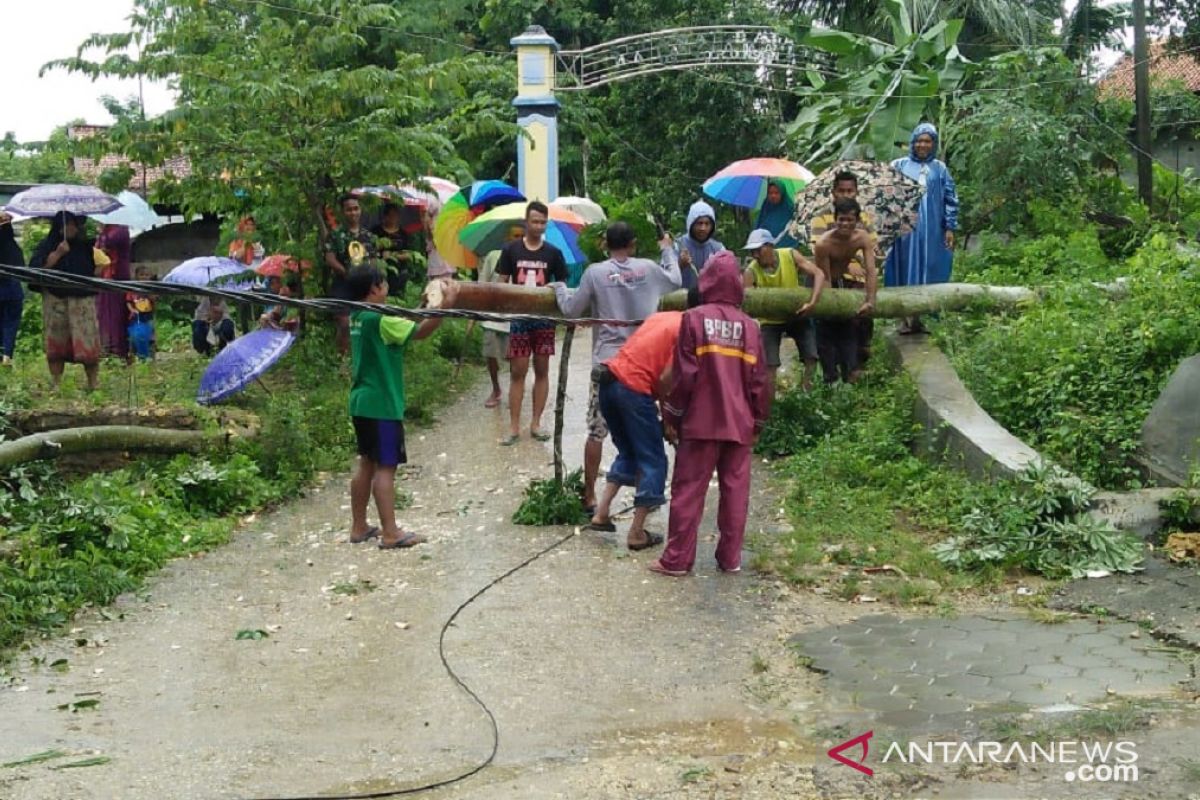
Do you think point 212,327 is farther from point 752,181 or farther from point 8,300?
point 752,181

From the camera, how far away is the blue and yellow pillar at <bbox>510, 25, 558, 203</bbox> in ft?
71.8

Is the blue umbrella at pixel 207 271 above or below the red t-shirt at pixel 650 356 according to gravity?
above

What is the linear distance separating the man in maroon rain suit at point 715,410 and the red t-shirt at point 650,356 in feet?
0.68

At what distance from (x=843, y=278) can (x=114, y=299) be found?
793cm

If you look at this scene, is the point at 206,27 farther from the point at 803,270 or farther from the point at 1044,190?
the point at 1044,190

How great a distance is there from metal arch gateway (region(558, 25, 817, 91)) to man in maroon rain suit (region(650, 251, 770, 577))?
13.9 metres

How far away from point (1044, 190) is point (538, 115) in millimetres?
8645

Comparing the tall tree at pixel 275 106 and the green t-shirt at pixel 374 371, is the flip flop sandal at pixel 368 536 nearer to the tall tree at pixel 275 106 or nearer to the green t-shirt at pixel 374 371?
the green t-shirt at pixel 374 371

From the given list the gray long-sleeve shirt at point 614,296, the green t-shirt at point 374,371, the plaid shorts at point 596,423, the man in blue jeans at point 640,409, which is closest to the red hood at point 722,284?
the man in blue jeans at point 640,409

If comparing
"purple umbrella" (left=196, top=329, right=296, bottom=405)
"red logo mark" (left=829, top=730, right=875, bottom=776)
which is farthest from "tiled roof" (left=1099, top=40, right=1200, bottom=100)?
"red logo mark" (left=829, top=730, right=875, bottom=776)

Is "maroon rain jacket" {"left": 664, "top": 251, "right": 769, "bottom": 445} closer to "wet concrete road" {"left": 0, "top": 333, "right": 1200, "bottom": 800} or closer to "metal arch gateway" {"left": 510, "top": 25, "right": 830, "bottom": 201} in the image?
"wet concrete road" {"left": 0, "top": 333, "right": 1200, "bottom": 800}

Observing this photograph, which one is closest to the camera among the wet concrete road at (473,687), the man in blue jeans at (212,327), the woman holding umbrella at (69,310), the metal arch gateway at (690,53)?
the wet concrete road at (473,687)

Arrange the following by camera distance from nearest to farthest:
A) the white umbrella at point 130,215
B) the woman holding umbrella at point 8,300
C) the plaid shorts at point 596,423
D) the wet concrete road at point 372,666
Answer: the wet concrete road at point 372,666, the plaid shorts at point 596,423, the woman holding umbrella at point 8,300, the white umbrella at point 130,215

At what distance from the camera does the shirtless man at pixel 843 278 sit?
10.7 meters
